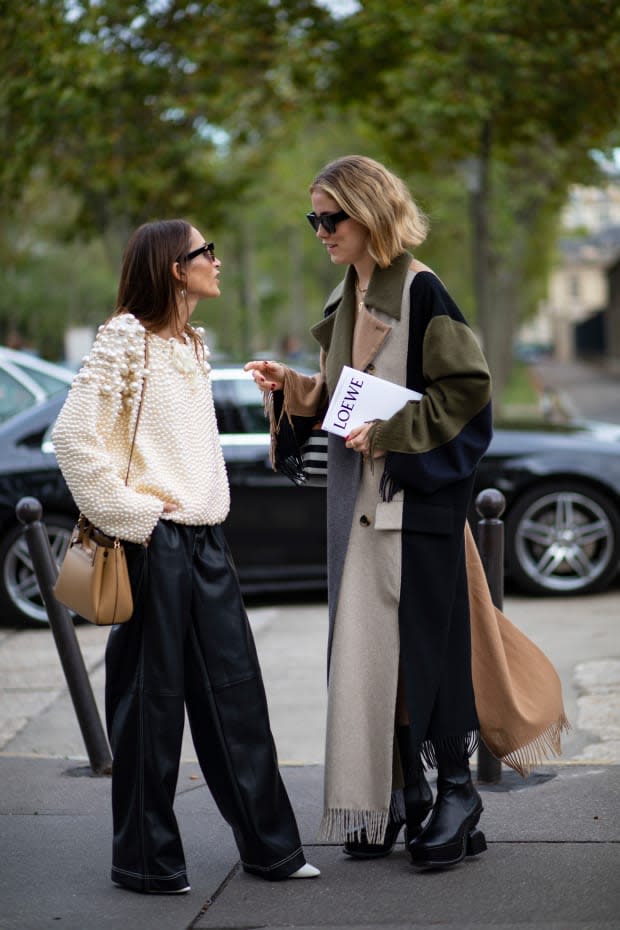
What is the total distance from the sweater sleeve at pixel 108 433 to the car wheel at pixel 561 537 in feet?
16.5

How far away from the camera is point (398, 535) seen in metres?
3.83

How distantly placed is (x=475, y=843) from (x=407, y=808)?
0.25m

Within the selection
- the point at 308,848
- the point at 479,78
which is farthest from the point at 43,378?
the point at 479,78

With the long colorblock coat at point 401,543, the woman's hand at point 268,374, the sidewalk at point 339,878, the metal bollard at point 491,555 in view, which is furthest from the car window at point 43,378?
the long colorblock coat at point 401,543

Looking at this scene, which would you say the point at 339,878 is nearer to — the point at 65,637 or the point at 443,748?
the point at 443,748

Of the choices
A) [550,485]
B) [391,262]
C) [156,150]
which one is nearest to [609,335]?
[156,150]

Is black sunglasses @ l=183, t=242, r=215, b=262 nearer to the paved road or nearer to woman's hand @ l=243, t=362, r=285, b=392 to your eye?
woman's hand @ l=243, t=362, r=285, b=392

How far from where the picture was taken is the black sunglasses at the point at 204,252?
376 cm

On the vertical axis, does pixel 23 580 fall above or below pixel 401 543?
below

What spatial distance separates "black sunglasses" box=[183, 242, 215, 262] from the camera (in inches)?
148

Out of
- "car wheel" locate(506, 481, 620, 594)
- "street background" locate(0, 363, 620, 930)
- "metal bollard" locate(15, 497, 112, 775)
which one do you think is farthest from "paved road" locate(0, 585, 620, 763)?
"metal bollard" locate(15, 497, 112, 775)

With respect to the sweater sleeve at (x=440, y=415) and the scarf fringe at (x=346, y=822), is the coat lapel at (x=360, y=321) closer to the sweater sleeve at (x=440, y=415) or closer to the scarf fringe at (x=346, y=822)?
the sweater sleeve at (x=440, y=415)

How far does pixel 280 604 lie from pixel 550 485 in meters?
1.88

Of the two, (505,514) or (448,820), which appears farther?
(505,514)
